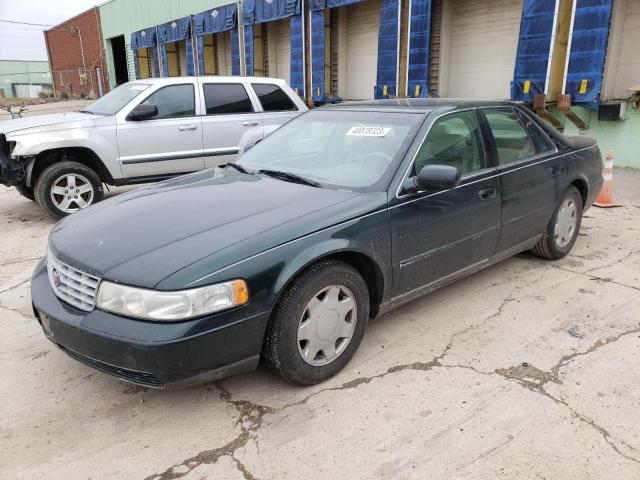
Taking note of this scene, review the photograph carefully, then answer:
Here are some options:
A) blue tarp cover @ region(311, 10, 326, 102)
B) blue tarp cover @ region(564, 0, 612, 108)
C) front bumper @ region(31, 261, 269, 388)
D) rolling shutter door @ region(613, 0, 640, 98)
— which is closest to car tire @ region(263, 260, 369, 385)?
front bumper @ region(31, 261, 269, 388)

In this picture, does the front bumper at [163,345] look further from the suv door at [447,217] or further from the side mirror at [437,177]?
the side mirror at [437,177]

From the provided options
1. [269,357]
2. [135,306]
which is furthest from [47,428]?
[269,357]

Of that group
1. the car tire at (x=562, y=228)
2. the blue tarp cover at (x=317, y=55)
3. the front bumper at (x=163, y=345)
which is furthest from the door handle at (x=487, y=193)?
the blue tarp cover at (x=317, y=55)

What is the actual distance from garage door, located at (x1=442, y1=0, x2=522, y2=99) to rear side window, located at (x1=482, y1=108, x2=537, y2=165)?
8.03 meters

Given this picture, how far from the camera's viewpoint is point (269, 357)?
2.70m

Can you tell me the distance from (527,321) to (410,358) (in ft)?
3.40

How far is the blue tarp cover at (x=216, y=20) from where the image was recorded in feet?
61.7

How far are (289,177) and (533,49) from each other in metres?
8.42

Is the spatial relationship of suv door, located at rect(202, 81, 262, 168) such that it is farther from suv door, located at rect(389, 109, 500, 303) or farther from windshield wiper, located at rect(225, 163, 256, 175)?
suv door, located at rect(389, 109, 500, 303)

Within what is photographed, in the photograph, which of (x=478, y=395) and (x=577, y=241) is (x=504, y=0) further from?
(x=478, y=395)

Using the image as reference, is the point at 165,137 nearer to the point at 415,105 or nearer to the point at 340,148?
the point at 340,148

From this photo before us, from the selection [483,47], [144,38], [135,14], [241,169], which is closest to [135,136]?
[241,169]

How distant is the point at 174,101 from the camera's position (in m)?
6.98

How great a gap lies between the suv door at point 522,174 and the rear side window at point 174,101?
448cm
